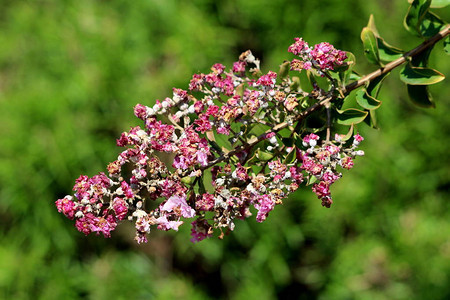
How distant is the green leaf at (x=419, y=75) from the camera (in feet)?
1.98

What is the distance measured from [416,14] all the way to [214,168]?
1.21 feet

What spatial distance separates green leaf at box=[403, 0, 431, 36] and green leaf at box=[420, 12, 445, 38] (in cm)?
2

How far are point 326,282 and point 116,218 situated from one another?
1256 mm

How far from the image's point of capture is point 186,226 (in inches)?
63.2

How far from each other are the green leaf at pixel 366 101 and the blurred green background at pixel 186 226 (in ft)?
3.14

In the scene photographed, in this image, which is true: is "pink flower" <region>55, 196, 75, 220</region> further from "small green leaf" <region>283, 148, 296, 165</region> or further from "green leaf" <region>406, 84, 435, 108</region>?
"green leaf" <region>406, 84, 435, 108</region>

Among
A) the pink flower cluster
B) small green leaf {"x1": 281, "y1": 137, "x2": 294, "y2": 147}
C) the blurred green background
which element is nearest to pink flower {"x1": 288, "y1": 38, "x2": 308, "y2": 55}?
the pink flower cluster

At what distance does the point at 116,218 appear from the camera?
53 centimetres

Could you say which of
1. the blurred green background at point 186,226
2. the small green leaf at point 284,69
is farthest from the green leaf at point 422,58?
the blurred green background at point 186,226

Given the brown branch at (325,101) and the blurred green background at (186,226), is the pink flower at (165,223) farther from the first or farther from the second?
the blurred green background at (186,226)

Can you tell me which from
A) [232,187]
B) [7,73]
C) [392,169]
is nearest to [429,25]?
[232,187]

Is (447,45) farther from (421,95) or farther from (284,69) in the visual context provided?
(284,69)

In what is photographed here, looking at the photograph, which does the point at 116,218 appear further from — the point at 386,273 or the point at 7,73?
the point at 7,73

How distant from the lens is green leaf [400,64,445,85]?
1.98 ft
